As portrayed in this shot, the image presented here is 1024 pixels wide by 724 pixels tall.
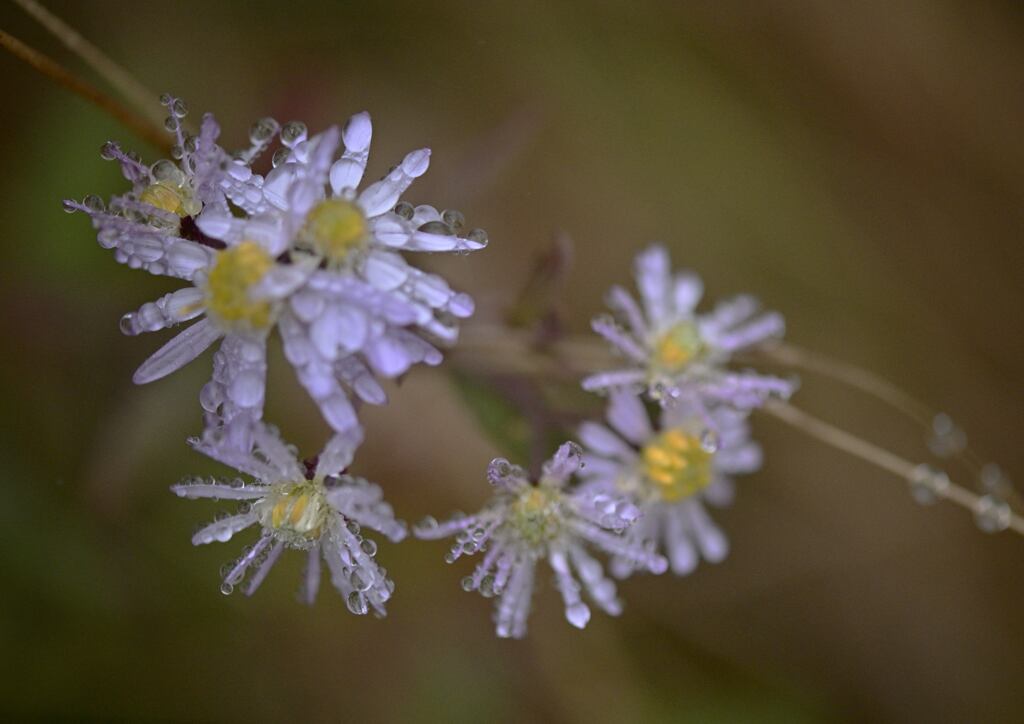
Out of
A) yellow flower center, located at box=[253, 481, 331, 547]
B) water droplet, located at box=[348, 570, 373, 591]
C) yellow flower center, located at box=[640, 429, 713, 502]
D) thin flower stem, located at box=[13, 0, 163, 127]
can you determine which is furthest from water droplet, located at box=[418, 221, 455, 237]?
Result: thin flower stem, located at box=[13, 0, 163, 127]

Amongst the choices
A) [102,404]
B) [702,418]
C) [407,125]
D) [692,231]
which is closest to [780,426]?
[692,231]

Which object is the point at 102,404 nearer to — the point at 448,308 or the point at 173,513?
the point at 173,513

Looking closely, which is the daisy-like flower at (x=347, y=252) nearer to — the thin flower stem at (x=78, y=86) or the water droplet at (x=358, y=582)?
the water droplet at (x=358, y=582)

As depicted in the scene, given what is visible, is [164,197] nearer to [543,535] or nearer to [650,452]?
[543,535]

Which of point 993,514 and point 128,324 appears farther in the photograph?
point 993,514

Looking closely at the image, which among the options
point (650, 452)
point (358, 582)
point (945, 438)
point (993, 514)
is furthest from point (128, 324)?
point (945, 438)

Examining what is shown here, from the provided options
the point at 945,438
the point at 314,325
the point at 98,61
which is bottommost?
the point at 314,325

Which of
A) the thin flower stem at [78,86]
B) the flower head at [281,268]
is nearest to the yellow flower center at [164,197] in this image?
the flower head at [281,268]
